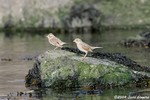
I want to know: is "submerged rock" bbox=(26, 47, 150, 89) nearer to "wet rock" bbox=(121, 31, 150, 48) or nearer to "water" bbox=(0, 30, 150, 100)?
"water" bbox=(0, 30, 150, 100)

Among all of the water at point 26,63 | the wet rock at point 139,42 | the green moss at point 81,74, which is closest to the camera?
the water at point 26,63

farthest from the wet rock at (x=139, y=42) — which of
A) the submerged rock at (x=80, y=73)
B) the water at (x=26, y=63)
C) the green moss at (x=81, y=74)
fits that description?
the green moss at (x=81, y=74)

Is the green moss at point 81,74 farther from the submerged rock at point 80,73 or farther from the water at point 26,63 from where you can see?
the water at point 26,63

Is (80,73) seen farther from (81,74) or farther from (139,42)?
(139,42)

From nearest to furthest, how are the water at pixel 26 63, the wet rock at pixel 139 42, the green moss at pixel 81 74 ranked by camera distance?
the water at pixel 26 63, the green moss at pixel 81 74, the wet rock at pixel 139 42

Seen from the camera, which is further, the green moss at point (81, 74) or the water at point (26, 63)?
the green moss at point (81, 74)

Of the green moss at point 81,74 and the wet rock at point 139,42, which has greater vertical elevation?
the wet rock at point 139,42

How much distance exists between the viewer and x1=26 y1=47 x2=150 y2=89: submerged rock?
35094 millimetres

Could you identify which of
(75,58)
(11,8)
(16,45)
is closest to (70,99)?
(75,58)

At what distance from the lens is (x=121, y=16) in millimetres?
108812

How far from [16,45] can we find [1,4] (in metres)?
39.6

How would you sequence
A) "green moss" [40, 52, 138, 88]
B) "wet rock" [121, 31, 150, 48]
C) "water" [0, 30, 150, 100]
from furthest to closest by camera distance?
"wet rock" [121, 31, 150, 48]
"green moss" [40, 52, 138, 88]
"water" [0, 30, 150, 100]

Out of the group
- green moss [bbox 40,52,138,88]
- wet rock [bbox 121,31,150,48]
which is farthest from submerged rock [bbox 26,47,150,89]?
wet rock [bbox 121,31,150,48]

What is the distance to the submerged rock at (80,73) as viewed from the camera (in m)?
35.1
